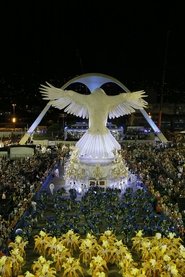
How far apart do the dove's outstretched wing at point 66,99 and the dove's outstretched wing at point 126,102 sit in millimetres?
1767

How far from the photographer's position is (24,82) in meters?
59.1

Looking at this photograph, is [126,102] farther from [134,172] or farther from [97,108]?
[134,172]

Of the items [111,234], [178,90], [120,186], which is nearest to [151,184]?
[120,186]

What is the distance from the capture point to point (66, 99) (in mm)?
25406

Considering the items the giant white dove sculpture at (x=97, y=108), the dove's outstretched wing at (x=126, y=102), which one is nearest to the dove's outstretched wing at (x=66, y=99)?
the giant white dove sculpture at (x=97, y=108)

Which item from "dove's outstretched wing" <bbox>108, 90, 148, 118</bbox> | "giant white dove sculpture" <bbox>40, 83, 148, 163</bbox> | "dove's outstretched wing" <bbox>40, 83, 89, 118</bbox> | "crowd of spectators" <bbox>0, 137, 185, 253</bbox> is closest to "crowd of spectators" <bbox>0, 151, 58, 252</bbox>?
"crowd of spectators" <bbox>0, 137, 185, 253</bbox>

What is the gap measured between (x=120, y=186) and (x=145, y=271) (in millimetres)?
12097

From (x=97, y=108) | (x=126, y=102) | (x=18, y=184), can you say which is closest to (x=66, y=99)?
(x=97, y=108)

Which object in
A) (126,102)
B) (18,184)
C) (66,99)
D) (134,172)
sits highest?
(66,99)

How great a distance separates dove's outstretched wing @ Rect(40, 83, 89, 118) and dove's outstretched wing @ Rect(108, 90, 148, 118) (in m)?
1.77

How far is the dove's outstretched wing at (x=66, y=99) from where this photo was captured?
2430 centimetres

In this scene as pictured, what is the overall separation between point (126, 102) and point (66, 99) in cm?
385

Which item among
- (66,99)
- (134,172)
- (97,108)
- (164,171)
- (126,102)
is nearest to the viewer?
(66,99)

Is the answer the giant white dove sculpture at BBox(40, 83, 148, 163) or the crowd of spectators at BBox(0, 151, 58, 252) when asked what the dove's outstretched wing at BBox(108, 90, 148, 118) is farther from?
Answer: the crowd of spectators at BBox(0, 151, 58, 252)
